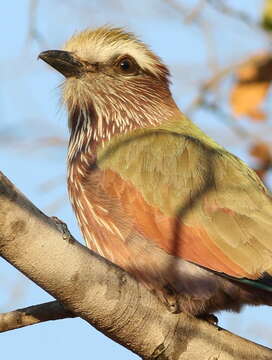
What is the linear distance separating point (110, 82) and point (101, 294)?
2.67 metres

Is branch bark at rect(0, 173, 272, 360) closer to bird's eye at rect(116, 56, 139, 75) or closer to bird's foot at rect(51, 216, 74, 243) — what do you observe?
bird's foot at rect(51, 216, 74, 243)

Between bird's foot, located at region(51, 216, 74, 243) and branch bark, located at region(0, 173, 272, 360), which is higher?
bird's foot, located at region(51, 216, 74, 243)

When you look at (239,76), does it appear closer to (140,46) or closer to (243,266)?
(140,46)

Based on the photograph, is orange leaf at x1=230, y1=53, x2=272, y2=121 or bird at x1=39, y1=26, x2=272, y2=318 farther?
orange leaf at x1=230, y1=53, x2=272, y2=121

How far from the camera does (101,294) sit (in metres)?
3.57

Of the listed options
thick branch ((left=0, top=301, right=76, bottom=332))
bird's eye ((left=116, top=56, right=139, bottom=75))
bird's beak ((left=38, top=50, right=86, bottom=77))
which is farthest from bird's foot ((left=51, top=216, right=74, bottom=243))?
bird's eye ((left=116, top=56, right=139, bottom=75))

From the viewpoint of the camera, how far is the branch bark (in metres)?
3.21

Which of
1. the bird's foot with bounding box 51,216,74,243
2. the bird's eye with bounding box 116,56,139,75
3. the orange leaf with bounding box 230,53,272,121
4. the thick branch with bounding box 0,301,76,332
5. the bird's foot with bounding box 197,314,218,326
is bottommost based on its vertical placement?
the bird's foot with bounding box 197,314,218,326

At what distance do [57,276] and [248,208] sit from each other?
1.73 m

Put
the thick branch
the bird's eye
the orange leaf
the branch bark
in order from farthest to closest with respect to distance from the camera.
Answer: the bird's eye
the orange leaf
the thick branch
the branch bark

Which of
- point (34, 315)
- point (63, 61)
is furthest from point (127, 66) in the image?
point (34, 315)

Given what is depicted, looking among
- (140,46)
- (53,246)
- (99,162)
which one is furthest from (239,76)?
(53,246)

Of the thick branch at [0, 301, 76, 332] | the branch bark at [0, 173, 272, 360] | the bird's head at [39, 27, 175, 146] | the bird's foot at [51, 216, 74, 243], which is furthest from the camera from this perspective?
the bird's head at [39, 27, 175, 146]

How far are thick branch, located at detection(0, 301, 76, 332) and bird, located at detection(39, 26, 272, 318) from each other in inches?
22.9
